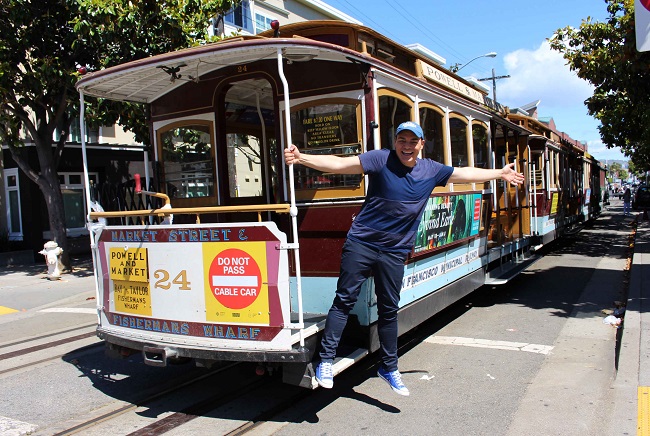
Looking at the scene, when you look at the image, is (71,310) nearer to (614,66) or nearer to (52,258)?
(52,258)

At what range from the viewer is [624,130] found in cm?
2019

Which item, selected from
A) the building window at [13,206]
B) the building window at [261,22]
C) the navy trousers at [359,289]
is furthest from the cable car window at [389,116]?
the building window at [261,22]

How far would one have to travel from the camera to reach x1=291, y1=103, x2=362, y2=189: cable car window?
485 centimetres

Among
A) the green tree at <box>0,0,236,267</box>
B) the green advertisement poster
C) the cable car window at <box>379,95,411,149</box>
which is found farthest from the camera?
the green tree at <box>0,0,236,267</box>

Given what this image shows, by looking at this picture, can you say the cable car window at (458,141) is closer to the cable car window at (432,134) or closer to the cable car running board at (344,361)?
the cable car window at (432,134)

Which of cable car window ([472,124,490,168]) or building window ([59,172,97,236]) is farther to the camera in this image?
building window ([59,172,97,236])

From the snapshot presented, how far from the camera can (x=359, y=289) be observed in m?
4.21

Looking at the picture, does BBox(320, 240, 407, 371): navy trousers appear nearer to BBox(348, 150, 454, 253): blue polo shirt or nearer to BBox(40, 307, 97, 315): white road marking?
BBox(348, 150, 454, 253): blue polo shirt

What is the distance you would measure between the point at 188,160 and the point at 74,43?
686 centimetres

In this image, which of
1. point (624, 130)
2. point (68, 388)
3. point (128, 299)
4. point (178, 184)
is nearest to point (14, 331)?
point (68, 388)

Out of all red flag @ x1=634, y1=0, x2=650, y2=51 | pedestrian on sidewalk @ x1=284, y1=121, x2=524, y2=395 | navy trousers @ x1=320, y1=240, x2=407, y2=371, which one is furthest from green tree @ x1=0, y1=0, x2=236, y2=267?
red flag @ x1=634, y1=0, x2=650, y2=51

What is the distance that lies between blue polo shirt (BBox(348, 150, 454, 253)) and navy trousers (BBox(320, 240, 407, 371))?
0.08 meters

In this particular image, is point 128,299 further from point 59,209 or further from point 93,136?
point 93,136

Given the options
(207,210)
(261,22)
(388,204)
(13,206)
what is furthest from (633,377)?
(261,22)
